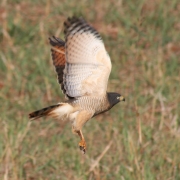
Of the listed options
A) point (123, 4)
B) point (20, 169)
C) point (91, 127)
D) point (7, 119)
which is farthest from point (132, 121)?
point (123, 4)

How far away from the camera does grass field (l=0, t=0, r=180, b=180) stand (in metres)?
7.72

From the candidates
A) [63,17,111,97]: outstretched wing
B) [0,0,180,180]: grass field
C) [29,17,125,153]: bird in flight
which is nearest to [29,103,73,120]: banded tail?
[29,17,125,153]: bird in flight

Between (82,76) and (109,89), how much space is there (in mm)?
2770

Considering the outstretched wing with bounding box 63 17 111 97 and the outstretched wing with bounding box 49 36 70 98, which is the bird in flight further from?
the outstretched wing with bounding box 49 36 70 98

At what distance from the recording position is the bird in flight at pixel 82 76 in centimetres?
691

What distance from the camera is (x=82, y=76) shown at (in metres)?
7.07

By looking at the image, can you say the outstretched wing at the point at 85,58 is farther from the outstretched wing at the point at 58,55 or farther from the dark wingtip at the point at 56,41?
the dark wingtip at the point at 56,41

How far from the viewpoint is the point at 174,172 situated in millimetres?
7492

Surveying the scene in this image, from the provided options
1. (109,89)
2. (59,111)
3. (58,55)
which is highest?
(58,55)

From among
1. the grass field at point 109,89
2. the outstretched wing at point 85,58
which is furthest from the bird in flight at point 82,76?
the grass field at point 109,89

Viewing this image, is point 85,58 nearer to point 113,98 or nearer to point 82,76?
point 82,76

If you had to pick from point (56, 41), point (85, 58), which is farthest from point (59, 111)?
point (56, 41)

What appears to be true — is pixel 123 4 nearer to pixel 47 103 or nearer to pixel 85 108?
pixel 47 103

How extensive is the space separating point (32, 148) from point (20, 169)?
69 centimetres
